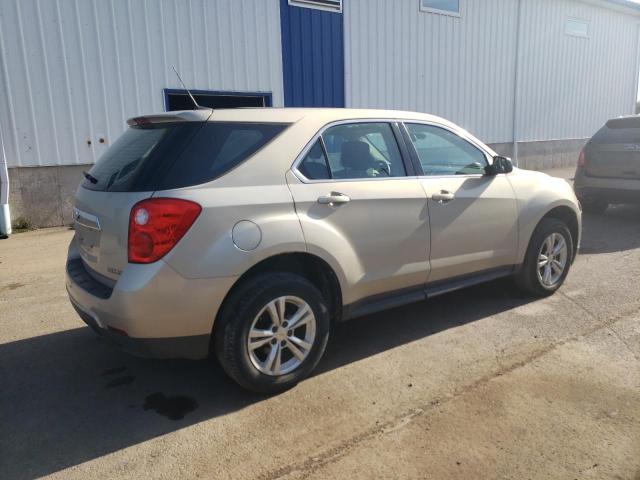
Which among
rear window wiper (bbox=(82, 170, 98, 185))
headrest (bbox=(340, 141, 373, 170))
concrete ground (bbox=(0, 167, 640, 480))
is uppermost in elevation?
headrest (bbox=(340, 141, 373, 170))

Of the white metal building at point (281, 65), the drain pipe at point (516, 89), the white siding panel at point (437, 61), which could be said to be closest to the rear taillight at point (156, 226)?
the white metal building at point (281, 65)

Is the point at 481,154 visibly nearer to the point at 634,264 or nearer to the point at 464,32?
the point at 634,264

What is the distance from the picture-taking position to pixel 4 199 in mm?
7715

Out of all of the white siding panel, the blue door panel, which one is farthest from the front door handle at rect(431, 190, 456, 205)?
the white siding panel

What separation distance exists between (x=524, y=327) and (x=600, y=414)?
1.25m

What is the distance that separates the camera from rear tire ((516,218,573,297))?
15.0ft

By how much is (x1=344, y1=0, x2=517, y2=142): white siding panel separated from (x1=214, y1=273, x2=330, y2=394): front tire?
8778 mm

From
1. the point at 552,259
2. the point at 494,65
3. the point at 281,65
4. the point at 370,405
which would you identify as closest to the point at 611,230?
the point at 552,259

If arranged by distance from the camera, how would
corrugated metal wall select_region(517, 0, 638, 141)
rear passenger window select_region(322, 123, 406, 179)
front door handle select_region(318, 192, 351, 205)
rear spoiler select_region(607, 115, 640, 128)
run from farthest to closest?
1. corrugated metal wall select_region(517, 0, 638, 141)
2. rear spoiler select_region(607, 115, 640, 128)
3. rear passenger window select_region(322, 123, 406, 179)
4. front door handle select_region(318, 192, 351, 205)

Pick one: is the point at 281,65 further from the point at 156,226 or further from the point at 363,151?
the point at 156,226

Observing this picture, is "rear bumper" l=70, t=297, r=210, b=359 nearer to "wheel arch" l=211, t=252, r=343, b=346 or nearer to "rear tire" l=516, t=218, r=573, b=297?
"wheel arch" l=211, t=252, r=343, b=346

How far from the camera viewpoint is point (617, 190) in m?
7.71

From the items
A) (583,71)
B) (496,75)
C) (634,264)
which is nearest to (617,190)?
(634,264)

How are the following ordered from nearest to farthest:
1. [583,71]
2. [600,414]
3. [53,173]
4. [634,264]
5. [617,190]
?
[600,414]
[634,264]
[617,190]
[53,173]
[583,71]
